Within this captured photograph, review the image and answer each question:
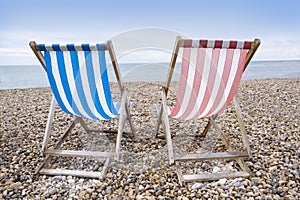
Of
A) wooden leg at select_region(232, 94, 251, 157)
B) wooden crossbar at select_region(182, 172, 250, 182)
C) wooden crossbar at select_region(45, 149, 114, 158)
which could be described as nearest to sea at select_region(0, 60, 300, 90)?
wooden leg at select_region(232, 94, 251, 157)

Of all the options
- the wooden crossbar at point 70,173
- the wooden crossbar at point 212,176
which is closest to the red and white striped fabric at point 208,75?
the wooden crossbar at point 212,176

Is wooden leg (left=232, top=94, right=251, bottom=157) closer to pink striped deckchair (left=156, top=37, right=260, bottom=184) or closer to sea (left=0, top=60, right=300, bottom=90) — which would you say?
pink striped deckchair (left=156, top=37, right=260, bottom=184)

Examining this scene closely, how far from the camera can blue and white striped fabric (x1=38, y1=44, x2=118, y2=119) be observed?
1.89 metres

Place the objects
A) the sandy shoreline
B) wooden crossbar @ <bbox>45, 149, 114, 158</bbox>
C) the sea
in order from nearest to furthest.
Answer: the sandy shoreline
wooden crossbar @ <bbox>45, 149, 114, 158</bbox>
the sea

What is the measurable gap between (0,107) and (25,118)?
53.0 inches

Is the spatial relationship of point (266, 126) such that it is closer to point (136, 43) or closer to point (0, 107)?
point (136, 43)

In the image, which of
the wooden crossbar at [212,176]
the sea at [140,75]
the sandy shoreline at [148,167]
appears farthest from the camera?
the sea at [140,75]

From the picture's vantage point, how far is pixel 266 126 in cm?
313

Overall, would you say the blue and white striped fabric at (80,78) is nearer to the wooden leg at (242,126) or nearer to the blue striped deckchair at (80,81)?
the blue striped deckchair at (80,81)

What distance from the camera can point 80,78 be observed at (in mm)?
2016

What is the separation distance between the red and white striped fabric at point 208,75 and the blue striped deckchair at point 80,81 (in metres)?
0.58

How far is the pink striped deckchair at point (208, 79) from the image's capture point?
1.88 metres

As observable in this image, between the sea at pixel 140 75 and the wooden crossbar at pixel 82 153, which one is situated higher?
the wooden crossbar at pixel 82 153

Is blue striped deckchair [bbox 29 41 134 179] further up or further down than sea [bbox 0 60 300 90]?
further up
